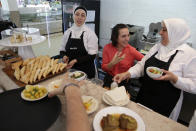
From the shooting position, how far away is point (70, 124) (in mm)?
642

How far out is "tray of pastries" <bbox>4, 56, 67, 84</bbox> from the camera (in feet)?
4.36

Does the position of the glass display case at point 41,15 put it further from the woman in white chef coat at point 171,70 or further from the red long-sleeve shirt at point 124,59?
the woman in white chef coat at point 171,70

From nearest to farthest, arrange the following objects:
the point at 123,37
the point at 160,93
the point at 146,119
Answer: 1. the point at 146,119
2. the point at 160,93
3. the point at 123,37

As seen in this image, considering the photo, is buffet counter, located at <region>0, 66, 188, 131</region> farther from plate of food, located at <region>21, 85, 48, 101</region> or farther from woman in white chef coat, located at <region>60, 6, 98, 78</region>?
woman in white chef coat, located at <region>60, 6, 98, 78</region>

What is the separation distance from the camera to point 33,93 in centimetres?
103

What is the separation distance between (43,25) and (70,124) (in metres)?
5.04

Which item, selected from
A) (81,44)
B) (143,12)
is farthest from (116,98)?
(143,12)

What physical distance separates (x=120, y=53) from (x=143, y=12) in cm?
165

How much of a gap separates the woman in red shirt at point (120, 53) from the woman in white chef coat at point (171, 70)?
0.42 m

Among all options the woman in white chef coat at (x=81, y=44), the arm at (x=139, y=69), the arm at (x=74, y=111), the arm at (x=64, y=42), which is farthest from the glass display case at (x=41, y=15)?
the arm at (x=74, y=111)

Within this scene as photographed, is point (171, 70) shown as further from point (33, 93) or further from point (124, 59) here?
point (33, 93)

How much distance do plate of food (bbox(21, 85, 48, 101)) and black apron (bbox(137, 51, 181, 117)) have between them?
111 cm

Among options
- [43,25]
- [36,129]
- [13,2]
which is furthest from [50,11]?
[36,129]

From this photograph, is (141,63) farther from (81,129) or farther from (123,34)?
(81,129)
